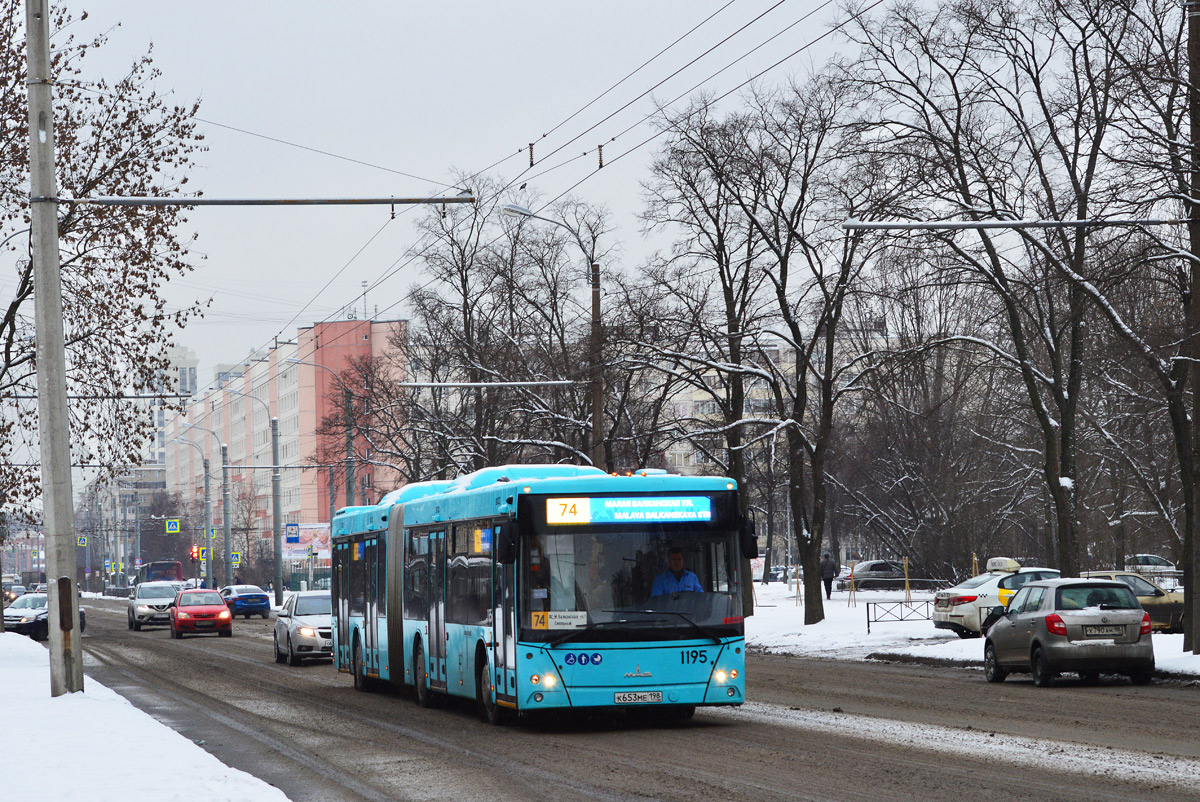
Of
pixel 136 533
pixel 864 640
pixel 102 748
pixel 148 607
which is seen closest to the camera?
pixel 102 748

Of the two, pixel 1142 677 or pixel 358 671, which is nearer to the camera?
pixel 1142 677

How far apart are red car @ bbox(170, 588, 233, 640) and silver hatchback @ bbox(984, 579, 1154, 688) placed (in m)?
30.2

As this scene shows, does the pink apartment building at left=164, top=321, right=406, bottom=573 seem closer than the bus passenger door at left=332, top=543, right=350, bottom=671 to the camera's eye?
No

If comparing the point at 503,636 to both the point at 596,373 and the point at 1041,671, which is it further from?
the point at 596,373

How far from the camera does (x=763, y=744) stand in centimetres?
1360

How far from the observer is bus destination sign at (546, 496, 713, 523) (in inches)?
612

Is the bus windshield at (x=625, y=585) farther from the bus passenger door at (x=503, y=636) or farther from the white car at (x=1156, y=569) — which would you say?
the white car at (x=1156, y=569)

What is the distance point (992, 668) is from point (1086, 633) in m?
1.81

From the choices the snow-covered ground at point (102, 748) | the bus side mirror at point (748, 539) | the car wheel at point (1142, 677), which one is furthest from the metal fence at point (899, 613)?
the bus side mirror at point (748, 539)

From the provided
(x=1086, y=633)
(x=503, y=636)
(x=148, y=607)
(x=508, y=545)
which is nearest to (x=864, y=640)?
(x=1086, y=633)

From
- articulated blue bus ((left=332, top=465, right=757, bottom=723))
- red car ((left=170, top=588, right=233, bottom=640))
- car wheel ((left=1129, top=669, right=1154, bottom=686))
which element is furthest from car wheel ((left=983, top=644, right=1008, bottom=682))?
red car ((left=170, top=588, right=233, bottom=640))

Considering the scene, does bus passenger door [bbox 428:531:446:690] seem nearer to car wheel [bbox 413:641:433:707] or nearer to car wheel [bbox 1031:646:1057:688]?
car wheel [bbox 413:641:433:707]

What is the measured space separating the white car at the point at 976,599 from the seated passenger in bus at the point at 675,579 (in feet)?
57.6

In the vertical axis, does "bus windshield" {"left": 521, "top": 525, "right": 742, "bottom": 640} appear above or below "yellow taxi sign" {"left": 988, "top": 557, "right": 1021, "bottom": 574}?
above
